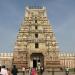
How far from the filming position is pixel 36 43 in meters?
65.5

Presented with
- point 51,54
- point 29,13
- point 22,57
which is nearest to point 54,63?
point 51,54

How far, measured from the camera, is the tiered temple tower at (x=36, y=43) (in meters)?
65.1

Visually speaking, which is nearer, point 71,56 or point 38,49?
point 38,49

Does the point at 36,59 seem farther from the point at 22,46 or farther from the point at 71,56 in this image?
the point at 71,56

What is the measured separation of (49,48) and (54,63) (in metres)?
3.05

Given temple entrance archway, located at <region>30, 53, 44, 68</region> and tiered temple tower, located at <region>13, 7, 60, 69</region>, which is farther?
temple entrance archway, located at <region>30, 53, 44, 68</region>

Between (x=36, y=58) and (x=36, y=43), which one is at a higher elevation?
(x=36, y=43)

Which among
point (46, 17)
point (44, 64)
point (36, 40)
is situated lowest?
point (44, 64)

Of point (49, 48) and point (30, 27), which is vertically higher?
point (30, 27)

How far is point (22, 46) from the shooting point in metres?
66.2

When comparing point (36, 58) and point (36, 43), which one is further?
point (36, 58)

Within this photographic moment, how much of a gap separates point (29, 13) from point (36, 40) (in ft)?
19.0

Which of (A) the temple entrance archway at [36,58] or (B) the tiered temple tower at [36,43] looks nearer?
(B) the tiered temple tower at [36,43]

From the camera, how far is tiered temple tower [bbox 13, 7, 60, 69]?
65.1 m
